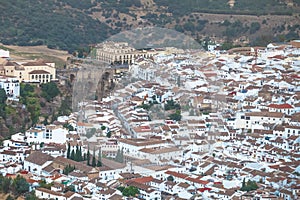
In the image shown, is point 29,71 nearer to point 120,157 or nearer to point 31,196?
point 120,157

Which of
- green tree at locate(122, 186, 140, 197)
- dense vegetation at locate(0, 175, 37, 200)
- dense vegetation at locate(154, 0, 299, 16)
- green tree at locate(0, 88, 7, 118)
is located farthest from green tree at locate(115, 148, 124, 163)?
dense vegetation at locate(154, 0, 299, 16)

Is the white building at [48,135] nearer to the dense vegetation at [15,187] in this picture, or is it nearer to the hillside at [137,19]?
the dense vegetation at [15,187]

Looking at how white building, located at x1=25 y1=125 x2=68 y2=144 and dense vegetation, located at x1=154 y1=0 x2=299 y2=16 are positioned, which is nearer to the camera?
white building, located at x1=25 y1=125 x2=68 y2=144

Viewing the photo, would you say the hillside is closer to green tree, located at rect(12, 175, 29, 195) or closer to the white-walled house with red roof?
the white-walled house with red roof

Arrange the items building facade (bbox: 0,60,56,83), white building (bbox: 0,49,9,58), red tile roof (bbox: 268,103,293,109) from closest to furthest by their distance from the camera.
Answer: red tile roof (bbox: 268,103,293,109), building facade (bbox: 0,60,56,83), white building (bbox: 0,49,9,58)

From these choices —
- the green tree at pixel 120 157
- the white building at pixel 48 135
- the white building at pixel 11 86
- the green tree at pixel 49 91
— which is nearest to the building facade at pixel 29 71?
the green tree at pixel 49 91

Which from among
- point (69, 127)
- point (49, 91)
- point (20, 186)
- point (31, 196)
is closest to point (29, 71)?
point (49, 91)

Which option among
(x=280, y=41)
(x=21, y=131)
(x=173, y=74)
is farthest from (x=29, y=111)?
(x=280, y=41)

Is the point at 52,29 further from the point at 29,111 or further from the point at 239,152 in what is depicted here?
the point at 239,152

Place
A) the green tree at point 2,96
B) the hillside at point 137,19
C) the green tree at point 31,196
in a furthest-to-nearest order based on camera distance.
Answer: the hillside at point 137,19
the green tree at point 2,96
the green tree at point 31,196

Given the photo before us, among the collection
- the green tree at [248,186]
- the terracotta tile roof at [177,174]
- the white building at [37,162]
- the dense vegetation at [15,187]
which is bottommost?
the dense vegetation at [15,187]
